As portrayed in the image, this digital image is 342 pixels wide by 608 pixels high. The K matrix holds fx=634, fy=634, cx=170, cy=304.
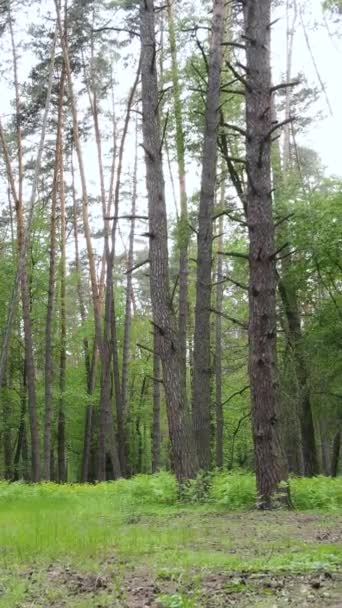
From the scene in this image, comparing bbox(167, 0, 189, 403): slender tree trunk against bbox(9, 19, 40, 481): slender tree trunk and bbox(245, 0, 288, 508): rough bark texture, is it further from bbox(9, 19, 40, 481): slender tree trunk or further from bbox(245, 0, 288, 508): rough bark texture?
bbox(9, 19, 40, 481): slender tree trunk

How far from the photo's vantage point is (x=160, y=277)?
33.0 feet

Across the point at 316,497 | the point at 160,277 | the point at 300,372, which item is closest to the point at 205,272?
the point at 160,277

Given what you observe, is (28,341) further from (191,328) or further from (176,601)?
(176,601)

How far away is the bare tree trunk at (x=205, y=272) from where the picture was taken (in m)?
11.5

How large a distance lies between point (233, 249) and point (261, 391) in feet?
33.7

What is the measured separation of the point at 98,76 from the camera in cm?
2269

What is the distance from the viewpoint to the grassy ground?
12.3ft

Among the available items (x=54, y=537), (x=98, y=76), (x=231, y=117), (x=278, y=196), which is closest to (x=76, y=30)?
(x=98, y=76)

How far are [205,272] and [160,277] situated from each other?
2.16 m

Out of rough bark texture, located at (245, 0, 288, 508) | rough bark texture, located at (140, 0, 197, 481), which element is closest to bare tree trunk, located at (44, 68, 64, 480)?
rough bark texture, located at (140, 0, 197, 481)

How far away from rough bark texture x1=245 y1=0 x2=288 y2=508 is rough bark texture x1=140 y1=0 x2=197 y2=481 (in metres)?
1.64

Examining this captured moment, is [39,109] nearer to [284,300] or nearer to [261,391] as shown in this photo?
[284,300]

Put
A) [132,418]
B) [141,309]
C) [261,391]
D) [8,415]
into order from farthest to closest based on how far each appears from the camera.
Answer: [141,309]
[132,418]
[8,415]
[261,391]

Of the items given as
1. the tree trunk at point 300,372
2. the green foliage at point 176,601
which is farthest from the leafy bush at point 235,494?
the tree trunk at point 300,372
